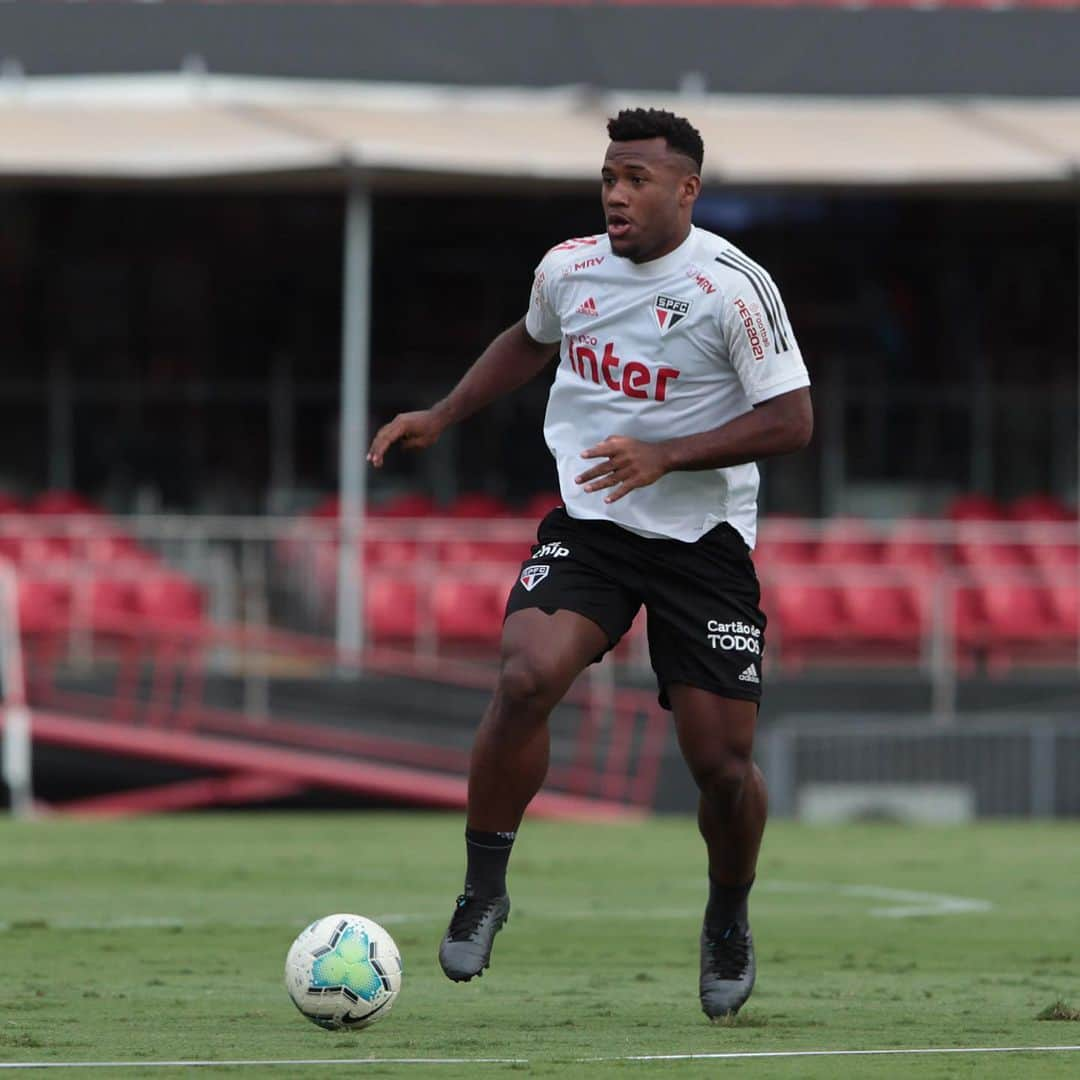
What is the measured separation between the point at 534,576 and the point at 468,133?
51.1ft

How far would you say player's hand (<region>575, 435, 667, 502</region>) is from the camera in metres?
6.10

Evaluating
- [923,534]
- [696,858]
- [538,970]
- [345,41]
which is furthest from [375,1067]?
[345,41]

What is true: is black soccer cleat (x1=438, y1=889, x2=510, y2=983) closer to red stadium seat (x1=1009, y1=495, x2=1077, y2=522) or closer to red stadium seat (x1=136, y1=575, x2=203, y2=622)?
red stadium seat (x1=136, y1=575, x2=203, y2=622)

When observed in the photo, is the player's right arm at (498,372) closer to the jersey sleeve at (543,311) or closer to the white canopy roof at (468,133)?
the jersey sleeve at (543,311)

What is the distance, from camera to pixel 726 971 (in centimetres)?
652

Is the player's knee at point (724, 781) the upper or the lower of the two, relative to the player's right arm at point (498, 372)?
lower

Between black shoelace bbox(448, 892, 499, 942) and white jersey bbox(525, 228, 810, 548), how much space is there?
101 centimetres

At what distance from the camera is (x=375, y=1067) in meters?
5.35

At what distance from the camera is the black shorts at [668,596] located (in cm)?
649

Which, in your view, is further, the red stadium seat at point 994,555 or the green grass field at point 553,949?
the red stadium seat at point 994,555

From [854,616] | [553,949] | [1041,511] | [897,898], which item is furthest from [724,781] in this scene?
[1041,511]

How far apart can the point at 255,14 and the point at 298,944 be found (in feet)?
64.1

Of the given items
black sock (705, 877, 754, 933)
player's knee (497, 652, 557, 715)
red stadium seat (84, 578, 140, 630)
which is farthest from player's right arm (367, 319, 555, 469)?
red stadium seat (84, 578, 140, 630)

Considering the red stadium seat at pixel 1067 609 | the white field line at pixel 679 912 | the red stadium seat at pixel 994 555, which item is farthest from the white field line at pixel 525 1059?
the red stadium seat at pixel 994 555
